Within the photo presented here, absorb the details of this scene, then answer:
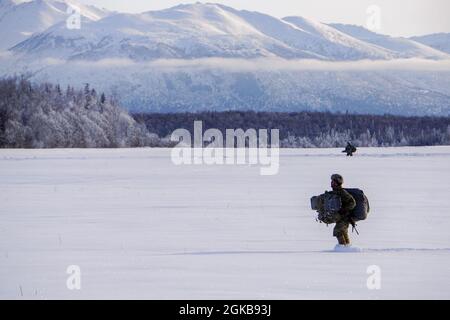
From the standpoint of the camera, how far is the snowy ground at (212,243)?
1086 cm

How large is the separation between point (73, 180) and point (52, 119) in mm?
64820

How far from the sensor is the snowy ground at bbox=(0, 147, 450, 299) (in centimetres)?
1086

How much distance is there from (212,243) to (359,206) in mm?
2597

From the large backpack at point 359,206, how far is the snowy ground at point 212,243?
534 millimetres

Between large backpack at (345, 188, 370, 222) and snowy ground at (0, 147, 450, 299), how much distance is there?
0.53m

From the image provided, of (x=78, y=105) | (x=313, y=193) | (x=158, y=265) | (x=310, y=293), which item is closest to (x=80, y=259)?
(x=158, y=265)

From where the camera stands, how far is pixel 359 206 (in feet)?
44.8
